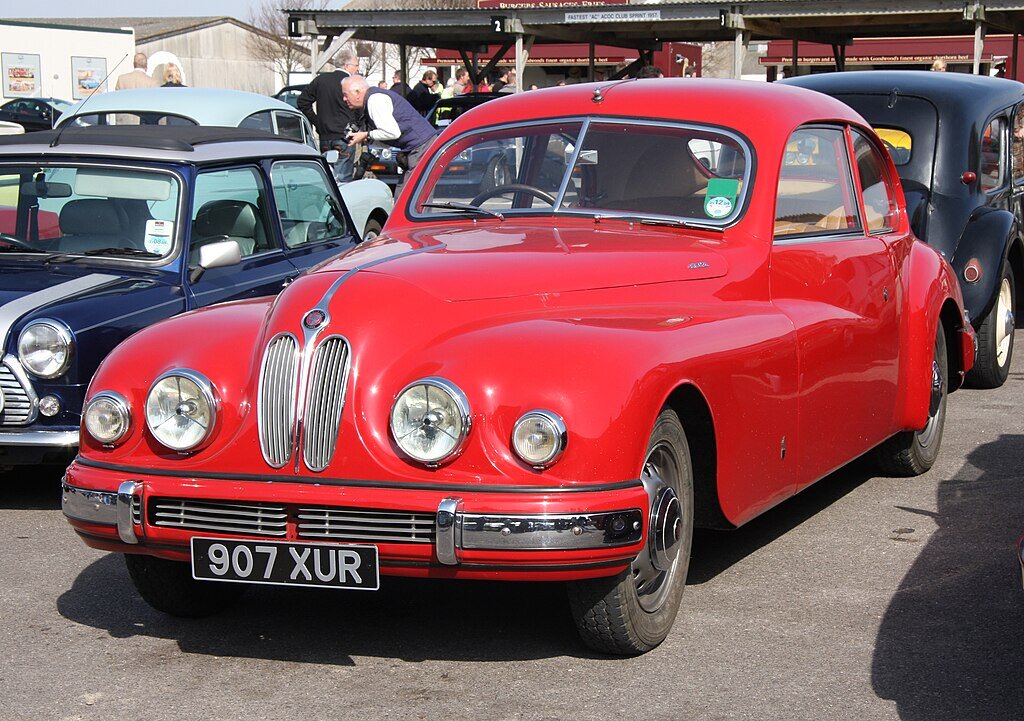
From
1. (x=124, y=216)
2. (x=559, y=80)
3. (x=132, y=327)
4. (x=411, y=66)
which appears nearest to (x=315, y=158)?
(x=124, y=216)

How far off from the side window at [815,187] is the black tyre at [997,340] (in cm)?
275

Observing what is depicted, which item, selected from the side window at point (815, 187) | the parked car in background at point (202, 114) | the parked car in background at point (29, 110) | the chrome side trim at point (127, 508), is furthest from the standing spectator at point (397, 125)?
the parked car in background at point (29, 110)

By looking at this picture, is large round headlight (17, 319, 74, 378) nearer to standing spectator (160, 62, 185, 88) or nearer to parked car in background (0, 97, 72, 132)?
standing spectator (160, 62, 185, 88)

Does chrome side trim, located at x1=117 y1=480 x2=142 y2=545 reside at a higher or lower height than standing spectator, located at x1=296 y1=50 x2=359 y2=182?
lower

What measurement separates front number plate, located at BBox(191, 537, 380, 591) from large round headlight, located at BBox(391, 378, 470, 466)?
30 cm

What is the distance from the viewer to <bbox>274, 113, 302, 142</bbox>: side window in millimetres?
13305

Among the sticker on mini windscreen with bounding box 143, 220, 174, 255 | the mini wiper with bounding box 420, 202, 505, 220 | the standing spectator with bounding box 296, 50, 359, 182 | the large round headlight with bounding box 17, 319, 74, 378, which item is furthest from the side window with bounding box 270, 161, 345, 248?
the standing spectator with bounding box 296, 50, 359, 182

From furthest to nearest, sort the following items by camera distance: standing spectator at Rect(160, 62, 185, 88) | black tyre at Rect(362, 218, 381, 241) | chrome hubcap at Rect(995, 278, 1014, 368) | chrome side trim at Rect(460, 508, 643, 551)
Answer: standing spectator at Rect(160, 62, 185, 88) < black tyre at Rect(362, 218, 381, 241) < chrome hubcap at Rect(995, 278, 1014, 368) < chrome side trim at Rect(460, 508, 643, 551)

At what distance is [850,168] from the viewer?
20.1 feet

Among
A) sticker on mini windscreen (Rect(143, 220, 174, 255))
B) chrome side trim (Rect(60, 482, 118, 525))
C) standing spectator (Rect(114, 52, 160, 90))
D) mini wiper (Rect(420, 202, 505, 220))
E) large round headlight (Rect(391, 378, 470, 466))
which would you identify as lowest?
chrome side trim (Rect(60, 482, 118, 525))

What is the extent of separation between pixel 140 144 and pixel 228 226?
1.96ft

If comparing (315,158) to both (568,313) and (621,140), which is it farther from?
(568,313)

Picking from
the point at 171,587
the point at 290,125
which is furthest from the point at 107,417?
the point at 290,125

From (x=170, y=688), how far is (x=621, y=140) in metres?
2.59
